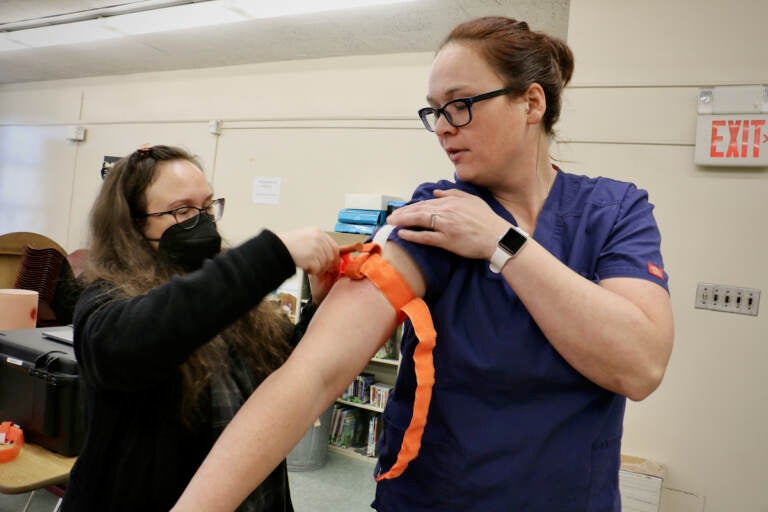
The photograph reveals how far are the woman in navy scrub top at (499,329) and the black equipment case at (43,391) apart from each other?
1256mm

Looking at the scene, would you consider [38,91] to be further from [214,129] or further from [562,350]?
[562,350]

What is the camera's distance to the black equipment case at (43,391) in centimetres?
167

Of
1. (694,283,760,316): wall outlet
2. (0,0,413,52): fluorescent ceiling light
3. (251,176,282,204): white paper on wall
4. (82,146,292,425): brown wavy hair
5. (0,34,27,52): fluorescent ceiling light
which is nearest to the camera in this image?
(82,146,292,425): brown wavy hair

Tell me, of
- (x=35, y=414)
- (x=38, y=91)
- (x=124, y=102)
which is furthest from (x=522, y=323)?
(x=38, y=91)

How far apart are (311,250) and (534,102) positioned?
1.58ft

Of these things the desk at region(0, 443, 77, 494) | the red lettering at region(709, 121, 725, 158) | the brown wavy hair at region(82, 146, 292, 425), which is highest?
the red lettering at region(709, 121, 725, 158)

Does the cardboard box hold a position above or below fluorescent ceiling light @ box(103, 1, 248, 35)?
below

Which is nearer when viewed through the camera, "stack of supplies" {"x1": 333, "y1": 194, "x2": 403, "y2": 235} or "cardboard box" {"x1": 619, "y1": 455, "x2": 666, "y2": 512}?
"cardboard box" {"x1": 619, "y1": 455, "x2": 666, "y2": 512}

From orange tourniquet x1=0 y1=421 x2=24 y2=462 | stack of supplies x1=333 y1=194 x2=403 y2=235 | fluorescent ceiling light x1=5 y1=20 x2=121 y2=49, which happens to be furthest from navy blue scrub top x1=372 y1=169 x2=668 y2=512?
fluorescent ceiling light x1=5 y1=20 x2=121 y2=49

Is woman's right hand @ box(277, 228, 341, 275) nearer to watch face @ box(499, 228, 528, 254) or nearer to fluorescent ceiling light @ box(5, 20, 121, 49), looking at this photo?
watch face @ box(499, 228, 528, 254)

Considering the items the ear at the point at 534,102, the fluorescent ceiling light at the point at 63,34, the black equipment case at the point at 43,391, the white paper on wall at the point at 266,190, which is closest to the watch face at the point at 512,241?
the ear at the point at 534,102

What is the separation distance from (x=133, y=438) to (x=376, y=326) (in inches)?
24.9

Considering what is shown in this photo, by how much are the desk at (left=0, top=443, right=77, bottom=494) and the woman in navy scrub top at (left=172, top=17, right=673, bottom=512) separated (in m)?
1.22

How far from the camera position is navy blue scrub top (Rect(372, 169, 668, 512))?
76 centimetres
